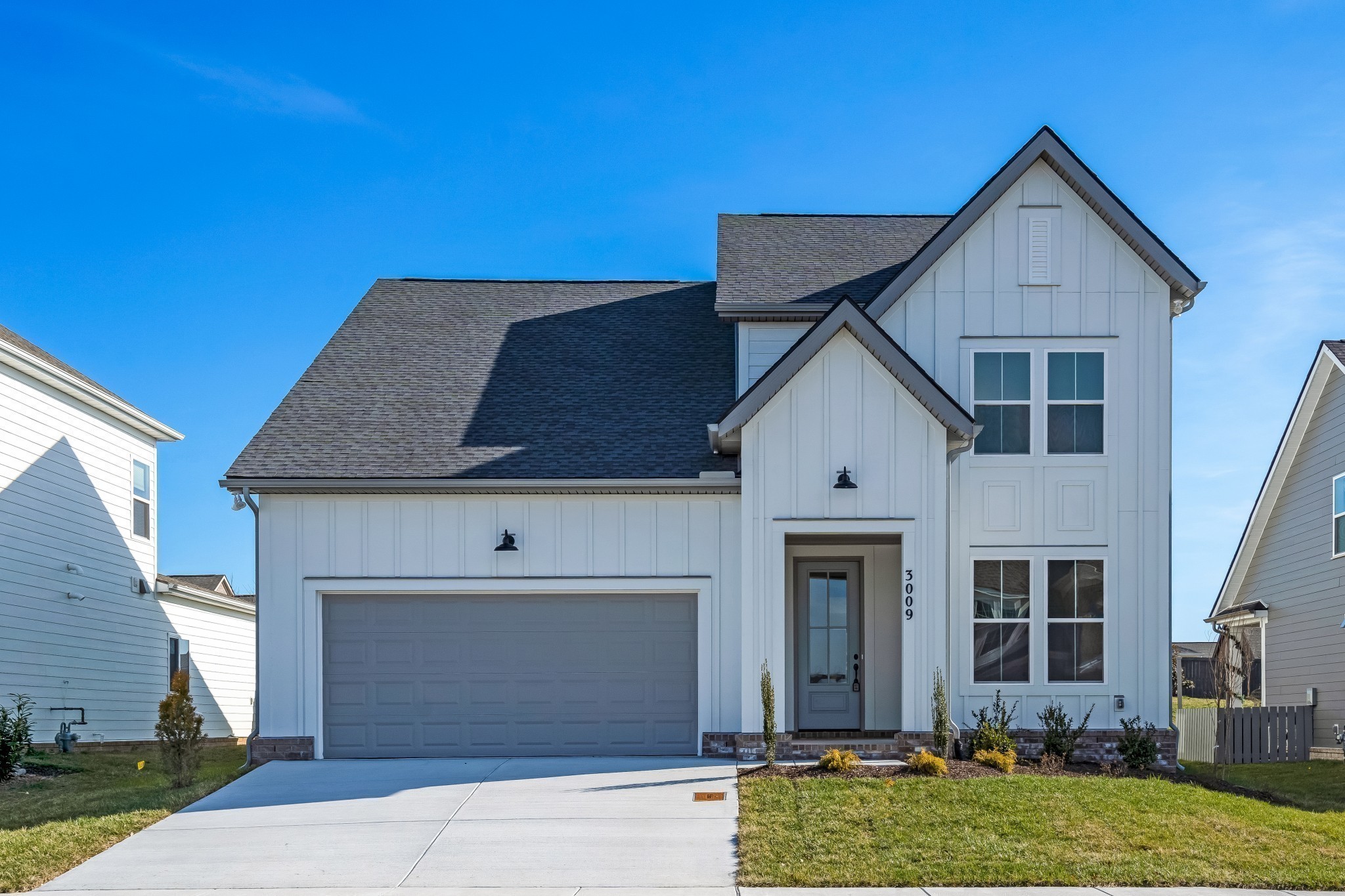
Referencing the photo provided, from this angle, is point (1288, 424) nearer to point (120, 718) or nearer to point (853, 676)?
point (853, 676)

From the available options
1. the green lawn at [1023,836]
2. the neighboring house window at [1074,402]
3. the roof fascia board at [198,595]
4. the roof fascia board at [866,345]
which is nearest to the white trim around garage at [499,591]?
the roof fascia board at [866,345]

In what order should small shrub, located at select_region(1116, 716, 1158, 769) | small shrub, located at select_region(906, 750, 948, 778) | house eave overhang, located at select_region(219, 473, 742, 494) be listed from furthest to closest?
house eave overhang, located at select_region(219, 473, 742, 494) < small shrub, located at select_region(1116, 716, 1158, 769) < small shrub, located at select_region(906, 750, 948, 778)

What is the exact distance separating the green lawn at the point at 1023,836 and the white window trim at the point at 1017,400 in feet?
15.1

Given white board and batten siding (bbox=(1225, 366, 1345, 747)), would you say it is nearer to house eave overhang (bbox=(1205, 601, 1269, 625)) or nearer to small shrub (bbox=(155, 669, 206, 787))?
house eave overhang (bbox=(1205, 601, 1269, 625))

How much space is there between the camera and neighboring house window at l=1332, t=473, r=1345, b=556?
67.7 ft

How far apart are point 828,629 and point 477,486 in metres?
5.28

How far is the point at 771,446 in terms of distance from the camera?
598 inches

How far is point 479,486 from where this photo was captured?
1593 centimetres

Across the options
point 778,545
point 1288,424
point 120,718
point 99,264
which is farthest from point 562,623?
point 1288,424

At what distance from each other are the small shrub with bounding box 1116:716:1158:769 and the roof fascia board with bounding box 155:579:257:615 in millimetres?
15243

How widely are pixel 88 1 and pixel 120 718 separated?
1213 cm

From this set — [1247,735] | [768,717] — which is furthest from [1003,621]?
[1247,735]

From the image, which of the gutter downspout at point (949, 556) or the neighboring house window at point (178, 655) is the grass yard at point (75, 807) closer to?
the neighboring house window at point (178, 655)

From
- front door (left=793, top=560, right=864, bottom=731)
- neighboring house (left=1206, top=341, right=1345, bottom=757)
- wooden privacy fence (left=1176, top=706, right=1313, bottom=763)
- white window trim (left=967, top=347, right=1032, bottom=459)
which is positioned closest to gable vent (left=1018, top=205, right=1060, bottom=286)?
white window trim (left=967, top=347, right=1032, bottom=459)
